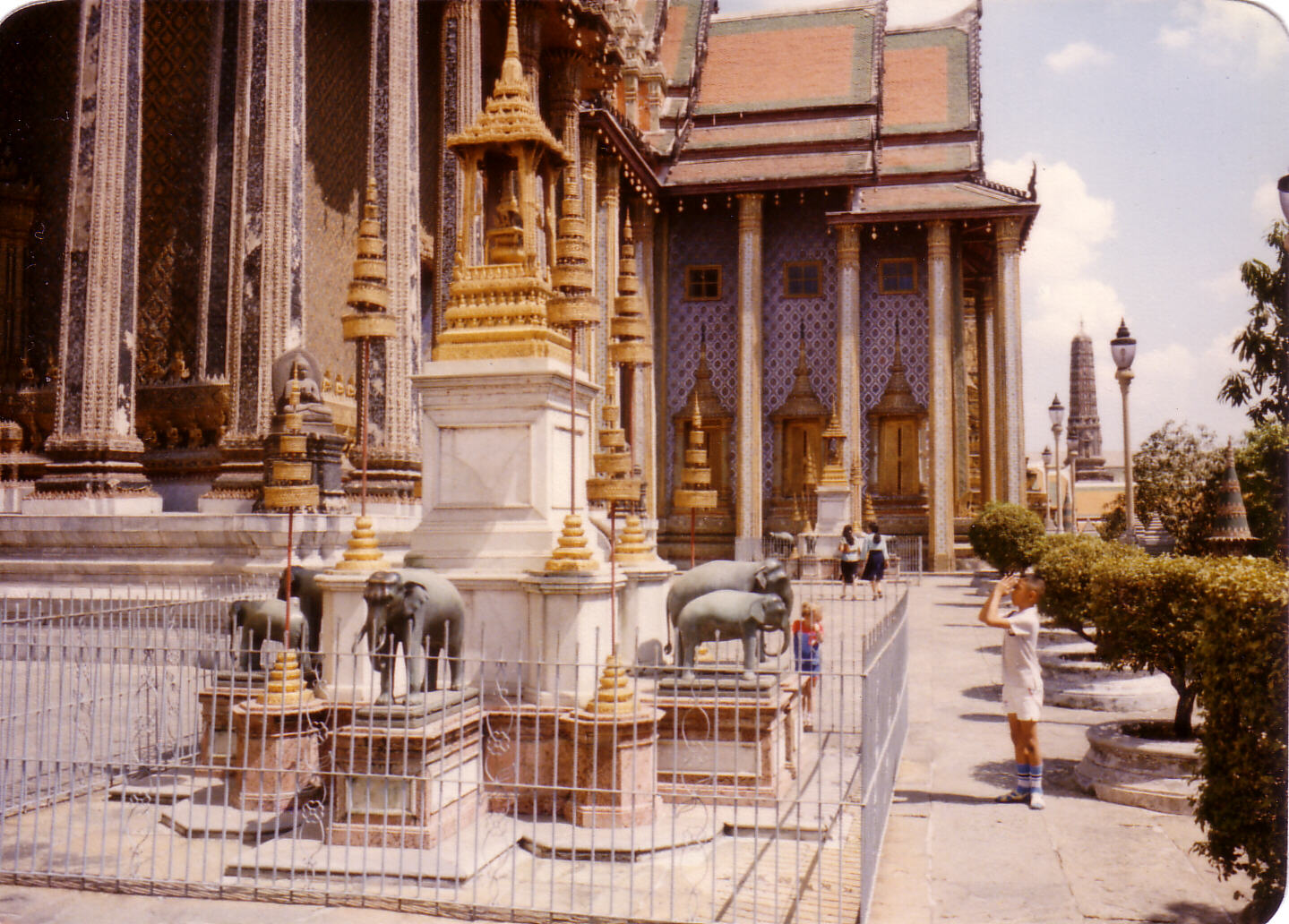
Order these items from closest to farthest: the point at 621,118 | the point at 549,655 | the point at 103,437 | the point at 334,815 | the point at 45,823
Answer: the point at 334,815, the point at 45,823, the point at 549,655, the point at 103,437, the point at 621,118

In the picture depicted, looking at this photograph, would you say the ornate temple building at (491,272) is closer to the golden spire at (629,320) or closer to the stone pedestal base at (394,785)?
the golden spire at (629,320)

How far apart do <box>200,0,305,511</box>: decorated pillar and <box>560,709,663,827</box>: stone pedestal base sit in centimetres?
827

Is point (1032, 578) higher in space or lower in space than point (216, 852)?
higher

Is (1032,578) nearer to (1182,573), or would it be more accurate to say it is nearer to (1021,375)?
(1182,573)

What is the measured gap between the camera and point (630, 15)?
2942 centimetres

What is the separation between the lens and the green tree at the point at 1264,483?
54.1 feet

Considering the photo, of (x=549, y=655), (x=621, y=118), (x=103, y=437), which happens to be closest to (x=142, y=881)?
(x=549, y=655)

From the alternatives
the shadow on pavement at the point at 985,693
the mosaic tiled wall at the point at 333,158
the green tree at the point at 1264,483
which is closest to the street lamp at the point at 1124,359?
the green tree at the point at 1264,483

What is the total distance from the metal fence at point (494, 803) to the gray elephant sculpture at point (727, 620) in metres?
0.19

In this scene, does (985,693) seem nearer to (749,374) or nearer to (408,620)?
(408,620)

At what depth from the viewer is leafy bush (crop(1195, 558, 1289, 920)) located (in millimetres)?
4441

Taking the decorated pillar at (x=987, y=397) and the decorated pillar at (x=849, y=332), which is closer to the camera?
the decorated pillar at (x=849, y=332)

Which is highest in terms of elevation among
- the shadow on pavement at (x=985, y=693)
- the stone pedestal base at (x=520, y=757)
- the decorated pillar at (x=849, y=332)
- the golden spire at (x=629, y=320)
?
the decorated pillar at (x=849, y=332)

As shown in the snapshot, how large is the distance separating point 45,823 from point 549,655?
2898mm
